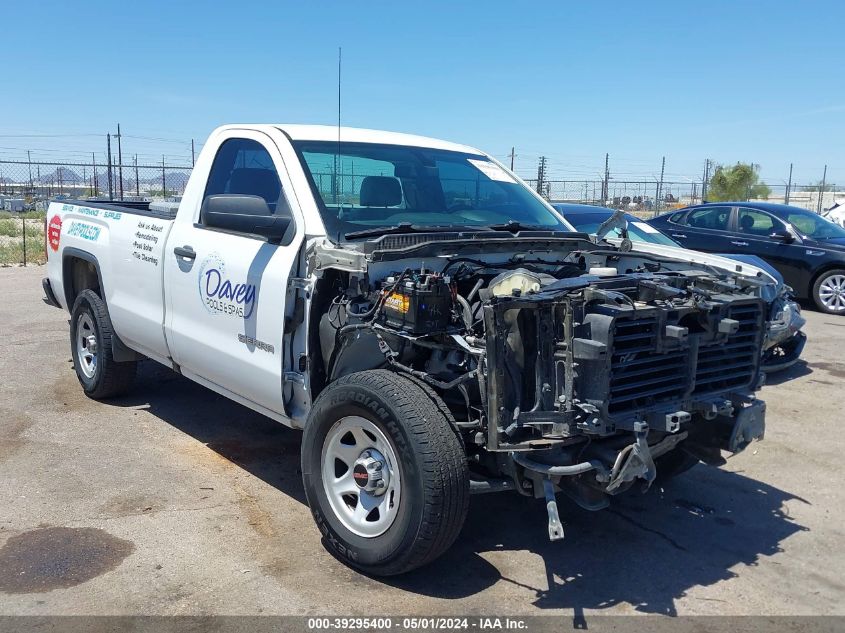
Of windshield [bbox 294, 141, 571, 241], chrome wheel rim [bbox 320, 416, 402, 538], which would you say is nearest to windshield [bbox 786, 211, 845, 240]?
windshield [bbox 294, 141, 571, 241]

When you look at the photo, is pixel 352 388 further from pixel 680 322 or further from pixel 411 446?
pixel 680 322

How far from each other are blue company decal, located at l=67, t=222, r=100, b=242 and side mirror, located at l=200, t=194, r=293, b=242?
7.32 feet

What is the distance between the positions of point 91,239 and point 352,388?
3.48m

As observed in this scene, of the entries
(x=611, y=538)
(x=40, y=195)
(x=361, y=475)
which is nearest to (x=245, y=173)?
(x=361, y=475)

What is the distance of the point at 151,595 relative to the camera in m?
3.58

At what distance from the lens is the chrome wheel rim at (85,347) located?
6.46m

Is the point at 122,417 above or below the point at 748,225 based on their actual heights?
below

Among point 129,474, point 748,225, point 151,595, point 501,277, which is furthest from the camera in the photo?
point 748,225

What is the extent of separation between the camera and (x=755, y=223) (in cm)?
1230

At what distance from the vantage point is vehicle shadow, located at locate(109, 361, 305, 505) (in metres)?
5.18

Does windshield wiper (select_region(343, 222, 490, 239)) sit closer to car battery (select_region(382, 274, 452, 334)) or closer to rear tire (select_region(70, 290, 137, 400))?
car battery (select_region(382, 274, 452, 334))

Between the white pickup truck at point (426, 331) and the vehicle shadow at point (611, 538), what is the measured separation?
0.33 meters

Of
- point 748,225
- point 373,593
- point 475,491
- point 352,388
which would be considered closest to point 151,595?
point 373,593

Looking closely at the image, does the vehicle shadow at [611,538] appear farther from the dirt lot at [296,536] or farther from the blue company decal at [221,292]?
the blue company decal at [221,292]
